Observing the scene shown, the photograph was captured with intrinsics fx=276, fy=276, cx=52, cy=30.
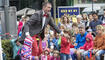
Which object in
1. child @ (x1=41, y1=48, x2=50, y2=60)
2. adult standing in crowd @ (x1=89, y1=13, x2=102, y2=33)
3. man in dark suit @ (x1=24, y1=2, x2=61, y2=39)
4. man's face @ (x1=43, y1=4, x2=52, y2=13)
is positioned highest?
man's face @ (x1=43, y1=4, x2=52, y2=13)

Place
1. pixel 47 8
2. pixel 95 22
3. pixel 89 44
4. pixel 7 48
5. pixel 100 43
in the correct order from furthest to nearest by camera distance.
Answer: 1. pixel 95 22
2. pixel 7 48
3. pixel 89 44
4. pixel 100 43
5. pixel 47 8

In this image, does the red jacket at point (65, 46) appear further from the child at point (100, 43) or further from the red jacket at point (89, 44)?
the child at point (100, 43)

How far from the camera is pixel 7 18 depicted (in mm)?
10055

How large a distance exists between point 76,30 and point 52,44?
1002 millimetres

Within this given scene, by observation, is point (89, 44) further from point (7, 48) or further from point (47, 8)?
point (7, 48)

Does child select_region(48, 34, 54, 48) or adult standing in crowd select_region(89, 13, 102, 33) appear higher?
adult standing in crowd select_region(89, 13, 102, 33)

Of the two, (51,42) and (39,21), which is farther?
(51,42)

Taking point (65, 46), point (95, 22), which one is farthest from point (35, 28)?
point (95, 22)

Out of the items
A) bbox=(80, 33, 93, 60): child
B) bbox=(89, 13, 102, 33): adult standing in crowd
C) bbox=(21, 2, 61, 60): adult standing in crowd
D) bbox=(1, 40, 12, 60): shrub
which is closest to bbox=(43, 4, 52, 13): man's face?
bbox=(21, 2, 61, 60): adult standing in crowd

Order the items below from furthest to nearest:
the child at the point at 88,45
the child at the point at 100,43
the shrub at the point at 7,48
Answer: the shrub at the point at 7,48, the child at the point at 88,45, the child at the point at 100,43

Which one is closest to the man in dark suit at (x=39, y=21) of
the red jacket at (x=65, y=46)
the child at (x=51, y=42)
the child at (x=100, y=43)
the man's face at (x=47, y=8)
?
the man's face at (x=47, y=8)

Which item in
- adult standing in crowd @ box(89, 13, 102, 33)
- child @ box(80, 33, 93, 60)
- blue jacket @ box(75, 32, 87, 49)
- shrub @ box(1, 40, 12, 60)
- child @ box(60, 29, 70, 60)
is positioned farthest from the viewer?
adult standing in crowd @ box(89, 13, 102, 33)

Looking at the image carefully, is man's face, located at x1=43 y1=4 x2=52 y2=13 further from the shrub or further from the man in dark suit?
the shrub

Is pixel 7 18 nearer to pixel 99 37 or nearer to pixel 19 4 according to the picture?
pixel 99 37
